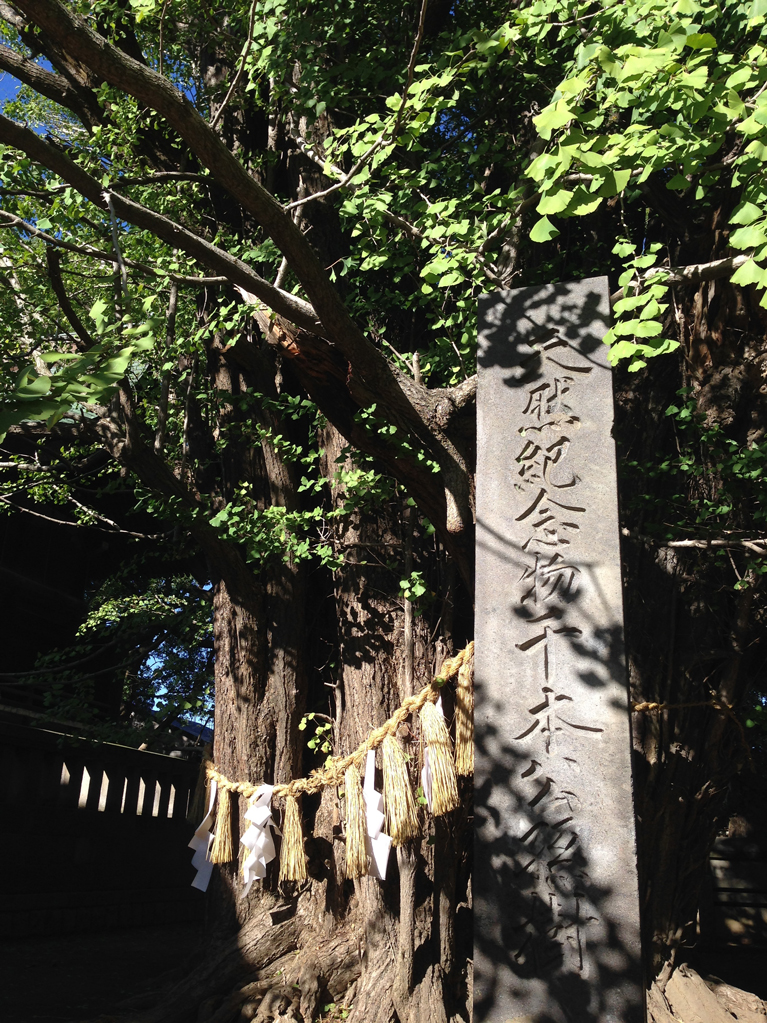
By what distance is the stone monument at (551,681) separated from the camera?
2855 millimetres

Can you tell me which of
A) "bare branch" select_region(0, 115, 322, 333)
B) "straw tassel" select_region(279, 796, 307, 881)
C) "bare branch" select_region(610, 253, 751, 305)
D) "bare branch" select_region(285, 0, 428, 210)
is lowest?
"straw tassel" select_region(279, 796, 307, 881)

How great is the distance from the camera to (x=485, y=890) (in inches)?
118

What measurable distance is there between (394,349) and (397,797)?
9.56 ft

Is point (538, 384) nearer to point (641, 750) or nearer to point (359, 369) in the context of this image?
point (359, 369)

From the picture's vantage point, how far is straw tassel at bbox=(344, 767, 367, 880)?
430 centimetres

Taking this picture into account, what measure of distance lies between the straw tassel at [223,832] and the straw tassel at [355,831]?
1034 millimetres

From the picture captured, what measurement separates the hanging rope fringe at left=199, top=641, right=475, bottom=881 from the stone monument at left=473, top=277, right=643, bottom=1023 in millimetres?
672

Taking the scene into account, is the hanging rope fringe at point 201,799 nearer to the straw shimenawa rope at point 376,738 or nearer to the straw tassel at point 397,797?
the straw shimenawa rope at point 376,738

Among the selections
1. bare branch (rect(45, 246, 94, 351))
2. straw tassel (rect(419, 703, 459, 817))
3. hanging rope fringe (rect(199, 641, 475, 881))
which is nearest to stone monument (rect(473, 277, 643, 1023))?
hanging rope fringe (rect(199, 641, 475, 881))

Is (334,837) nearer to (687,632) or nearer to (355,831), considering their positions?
(355,831)

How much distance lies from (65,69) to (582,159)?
4.74 m

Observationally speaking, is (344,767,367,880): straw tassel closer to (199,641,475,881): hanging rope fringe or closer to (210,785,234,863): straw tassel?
(199,641,475,881): hanging rope fringe

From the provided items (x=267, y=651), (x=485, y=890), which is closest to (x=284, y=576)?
(x=267, y=651)

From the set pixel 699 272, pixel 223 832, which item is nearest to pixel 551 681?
pixel 699 272
